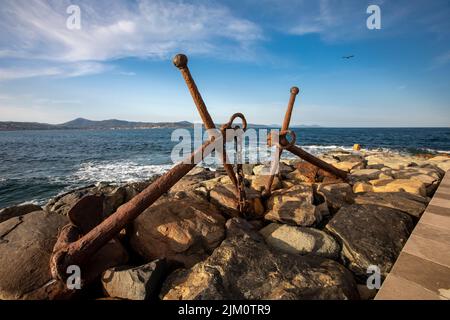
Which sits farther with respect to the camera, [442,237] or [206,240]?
[206,240]

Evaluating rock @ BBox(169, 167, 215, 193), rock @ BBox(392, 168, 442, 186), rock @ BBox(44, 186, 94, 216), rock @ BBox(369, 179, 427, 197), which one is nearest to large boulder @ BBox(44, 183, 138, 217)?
rock @ BBox(44, 186, 94, 216)

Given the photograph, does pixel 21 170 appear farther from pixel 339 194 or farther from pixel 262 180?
pixel 339 194

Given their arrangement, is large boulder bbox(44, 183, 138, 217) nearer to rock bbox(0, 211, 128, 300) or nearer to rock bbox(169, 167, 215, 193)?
rock bbox(0, 211, 128, 300)

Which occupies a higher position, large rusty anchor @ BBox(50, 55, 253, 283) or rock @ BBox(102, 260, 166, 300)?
large rusty anchor @ BBox(50, 55, 253, 283)

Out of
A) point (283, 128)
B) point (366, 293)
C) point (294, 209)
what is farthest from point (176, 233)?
point (283, 128)

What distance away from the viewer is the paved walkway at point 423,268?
1.60m

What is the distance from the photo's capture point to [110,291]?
2049 millimetres

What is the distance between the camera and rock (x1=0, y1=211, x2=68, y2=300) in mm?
2020

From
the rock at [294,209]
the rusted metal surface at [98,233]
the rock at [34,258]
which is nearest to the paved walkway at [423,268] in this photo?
the rock at [294,209]

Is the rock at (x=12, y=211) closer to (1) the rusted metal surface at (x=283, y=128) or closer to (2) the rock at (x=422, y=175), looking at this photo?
(1) the rusted metal surface at (x=283, y=128)

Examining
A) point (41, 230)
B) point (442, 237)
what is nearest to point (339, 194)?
point (442, 237)

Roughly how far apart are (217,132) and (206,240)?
1.34 metres

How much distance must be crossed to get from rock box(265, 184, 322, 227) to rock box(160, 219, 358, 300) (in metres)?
0.73

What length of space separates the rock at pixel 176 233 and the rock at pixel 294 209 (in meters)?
0.83
